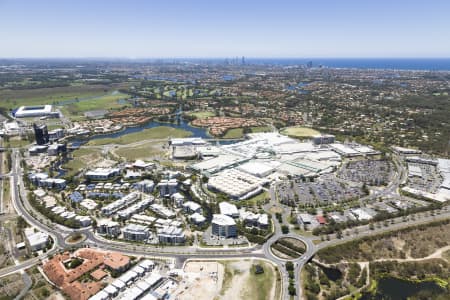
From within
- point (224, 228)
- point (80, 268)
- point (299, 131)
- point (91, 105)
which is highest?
point (91, 105)

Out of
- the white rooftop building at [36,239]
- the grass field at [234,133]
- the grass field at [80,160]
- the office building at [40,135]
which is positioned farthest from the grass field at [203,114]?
the white rooftop building at [36,239]

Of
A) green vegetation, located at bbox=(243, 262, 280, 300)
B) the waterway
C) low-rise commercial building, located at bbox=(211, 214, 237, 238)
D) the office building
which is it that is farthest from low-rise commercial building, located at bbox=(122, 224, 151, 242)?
the office building

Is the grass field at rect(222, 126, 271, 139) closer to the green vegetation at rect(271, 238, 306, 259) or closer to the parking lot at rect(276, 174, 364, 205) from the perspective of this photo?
the parking lot at rect(276, 174, 364, 205)

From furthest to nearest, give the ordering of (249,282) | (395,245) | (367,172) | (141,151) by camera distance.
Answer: (141,151) → (367,172) → (395,245) → (249,282)

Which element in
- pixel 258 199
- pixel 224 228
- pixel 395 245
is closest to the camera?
pixel 395 245

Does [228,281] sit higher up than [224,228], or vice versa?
[224,228]

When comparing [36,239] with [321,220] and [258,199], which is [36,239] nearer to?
[258,199]

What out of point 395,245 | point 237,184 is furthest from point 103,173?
point 395,245
